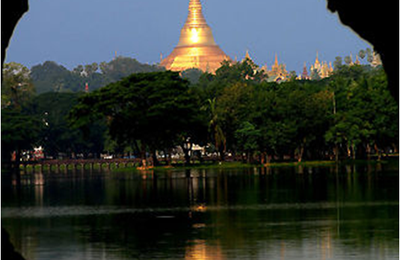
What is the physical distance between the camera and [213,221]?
1471 inches

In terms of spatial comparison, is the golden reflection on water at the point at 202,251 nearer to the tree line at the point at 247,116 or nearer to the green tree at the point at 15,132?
the tree line at the point at 247,116

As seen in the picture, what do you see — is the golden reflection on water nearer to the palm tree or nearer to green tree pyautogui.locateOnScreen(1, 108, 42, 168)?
the palm tree

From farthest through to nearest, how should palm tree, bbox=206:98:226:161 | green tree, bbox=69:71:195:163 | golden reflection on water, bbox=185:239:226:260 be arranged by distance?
1. palm tree, bbox=206:98:226:161
2. green tree, bbox=69:71:195:163
3. golden reflection on water, bbox=185:239:226:260

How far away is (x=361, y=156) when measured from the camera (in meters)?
111

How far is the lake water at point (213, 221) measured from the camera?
26516 millimetres

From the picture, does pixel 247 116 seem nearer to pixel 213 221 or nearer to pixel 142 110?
pixel 142 110

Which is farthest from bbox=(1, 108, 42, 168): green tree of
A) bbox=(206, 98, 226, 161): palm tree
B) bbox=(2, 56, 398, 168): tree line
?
bbox=(206, 98, 226, 161): palm tree

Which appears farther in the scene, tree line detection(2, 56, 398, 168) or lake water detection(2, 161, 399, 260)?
tree line detection(2, 56, 398, 168)

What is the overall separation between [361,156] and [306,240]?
84074mm

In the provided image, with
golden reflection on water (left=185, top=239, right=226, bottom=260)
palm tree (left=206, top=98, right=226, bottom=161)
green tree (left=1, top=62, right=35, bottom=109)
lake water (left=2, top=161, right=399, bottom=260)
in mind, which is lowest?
golden reflection on water (left=185, top=239, right=226, bottom=260)

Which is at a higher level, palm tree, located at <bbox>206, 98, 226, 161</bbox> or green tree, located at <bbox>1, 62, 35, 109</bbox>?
green tree, located at <bbox>1, 62, 35, 109</bbox>

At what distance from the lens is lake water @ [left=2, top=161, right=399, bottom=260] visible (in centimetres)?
2652

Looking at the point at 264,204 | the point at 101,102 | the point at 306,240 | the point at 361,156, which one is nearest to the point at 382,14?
the point at 306,240

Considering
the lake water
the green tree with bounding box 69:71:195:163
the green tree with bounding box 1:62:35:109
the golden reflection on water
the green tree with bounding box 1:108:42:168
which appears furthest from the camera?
the green tree with bounding box 1:62:35:109
